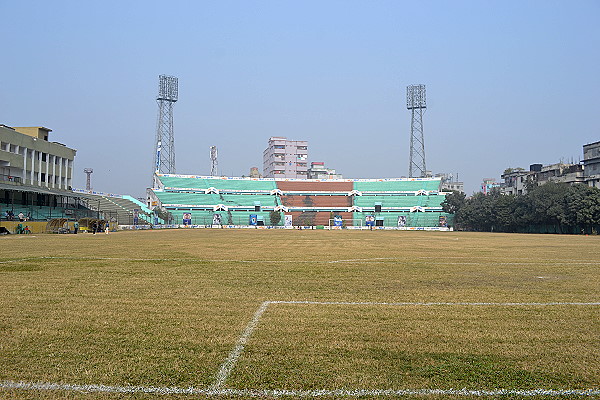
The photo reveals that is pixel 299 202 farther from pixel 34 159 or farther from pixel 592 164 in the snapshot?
pixel 34 159

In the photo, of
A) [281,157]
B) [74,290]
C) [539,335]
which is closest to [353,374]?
[539,335]

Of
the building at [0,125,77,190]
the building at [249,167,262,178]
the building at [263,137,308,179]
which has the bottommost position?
the building at [0,125,77,190]

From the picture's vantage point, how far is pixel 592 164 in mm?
89938

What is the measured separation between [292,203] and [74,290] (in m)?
107

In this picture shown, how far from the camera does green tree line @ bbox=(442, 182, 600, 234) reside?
7250 cm

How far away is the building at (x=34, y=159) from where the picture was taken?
185 ft

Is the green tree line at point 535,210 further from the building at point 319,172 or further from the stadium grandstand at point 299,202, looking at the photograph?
the building at point 319,172

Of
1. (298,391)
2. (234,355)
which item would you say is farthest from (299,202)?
(298,391)

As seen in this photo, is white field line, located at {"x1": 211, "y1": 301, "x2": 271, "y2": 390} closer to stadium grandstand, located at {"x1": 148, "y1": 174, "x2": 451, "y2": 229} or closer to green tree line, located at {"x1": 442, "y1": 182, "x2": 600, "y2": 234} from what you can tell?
green tree line, located at {"x1": 442, "y1": 182, "x2": 600, "y2": 234}

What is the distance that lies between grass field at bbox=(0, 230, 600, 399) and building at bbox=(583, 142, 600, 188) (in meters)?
90.4

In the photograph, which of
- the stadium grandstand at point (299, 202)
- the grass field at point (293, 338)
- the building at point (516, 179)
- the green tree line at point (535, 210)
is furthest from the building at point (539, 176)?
the grass field at point (293, 338)

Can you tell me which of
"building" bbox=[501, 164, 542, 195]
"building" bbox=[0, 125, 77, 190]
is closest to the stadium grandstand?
"building" bbox=[501, 164, 542, 195]

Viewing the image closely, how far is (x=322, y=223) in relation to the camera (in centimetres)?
11212

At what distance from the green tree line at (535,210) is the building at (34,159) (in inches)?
2956
